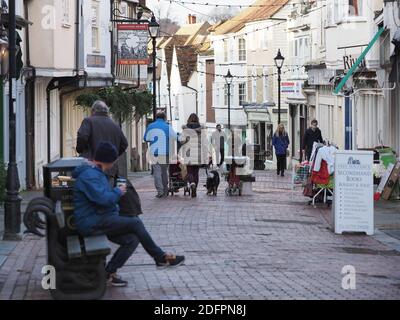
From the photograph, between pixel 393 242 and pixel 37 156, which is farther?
pixel 37 156

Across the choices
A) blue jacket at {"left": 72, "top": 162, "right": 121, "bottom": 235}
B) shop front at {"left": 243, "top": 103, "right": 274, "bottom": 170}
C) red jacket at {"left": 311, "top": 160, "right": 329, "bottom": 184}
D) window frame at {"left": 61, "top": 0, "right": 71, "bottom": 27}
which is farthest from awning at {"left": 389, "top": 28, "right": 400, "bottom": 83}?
shop front at {"left": 243, "top": 103, "right": 274, "bottom": 170}

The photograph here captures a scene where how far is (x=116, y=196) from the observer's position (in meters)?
9.91

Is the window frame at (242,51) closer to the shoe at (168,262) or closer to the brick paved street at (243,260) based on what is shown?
the brick paved street at (243,260)

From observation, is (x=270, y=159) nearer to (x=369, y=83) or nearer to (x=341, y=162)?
(x=369, y=83)

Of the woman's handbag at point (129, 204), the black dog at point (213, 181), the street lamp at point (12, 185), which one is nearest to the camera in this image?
the woman's handbag at point (129, 204)

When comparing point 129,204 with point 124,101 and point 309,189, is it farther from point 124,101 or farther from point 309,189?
point 124,101

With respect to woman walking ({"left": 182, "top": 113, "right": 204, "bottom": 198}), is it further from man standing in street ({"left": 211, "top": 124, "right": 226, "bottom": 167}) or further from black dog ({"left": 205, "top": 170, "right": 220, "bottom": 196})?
man standing in street ({"left": 211, "top": 124, "right": 226, "bottom": 167})

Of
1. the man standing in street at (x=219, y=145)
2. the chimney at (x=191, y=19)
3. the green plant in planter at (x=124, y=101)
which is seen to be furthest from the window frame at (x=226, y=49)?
the man standing in street at (x=219, y=145)

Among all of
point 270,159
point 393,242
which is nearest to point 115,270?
point 393,242

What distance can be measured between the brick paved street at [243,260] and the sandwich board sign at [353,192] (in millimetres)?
274

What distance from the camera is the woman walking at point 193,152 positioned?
23938 mm

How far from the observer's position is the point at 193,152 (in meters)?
24.1

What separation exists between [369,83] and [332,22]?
3.24 meters

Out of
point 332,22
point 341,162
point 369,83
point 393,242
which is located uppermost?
point 332,22
